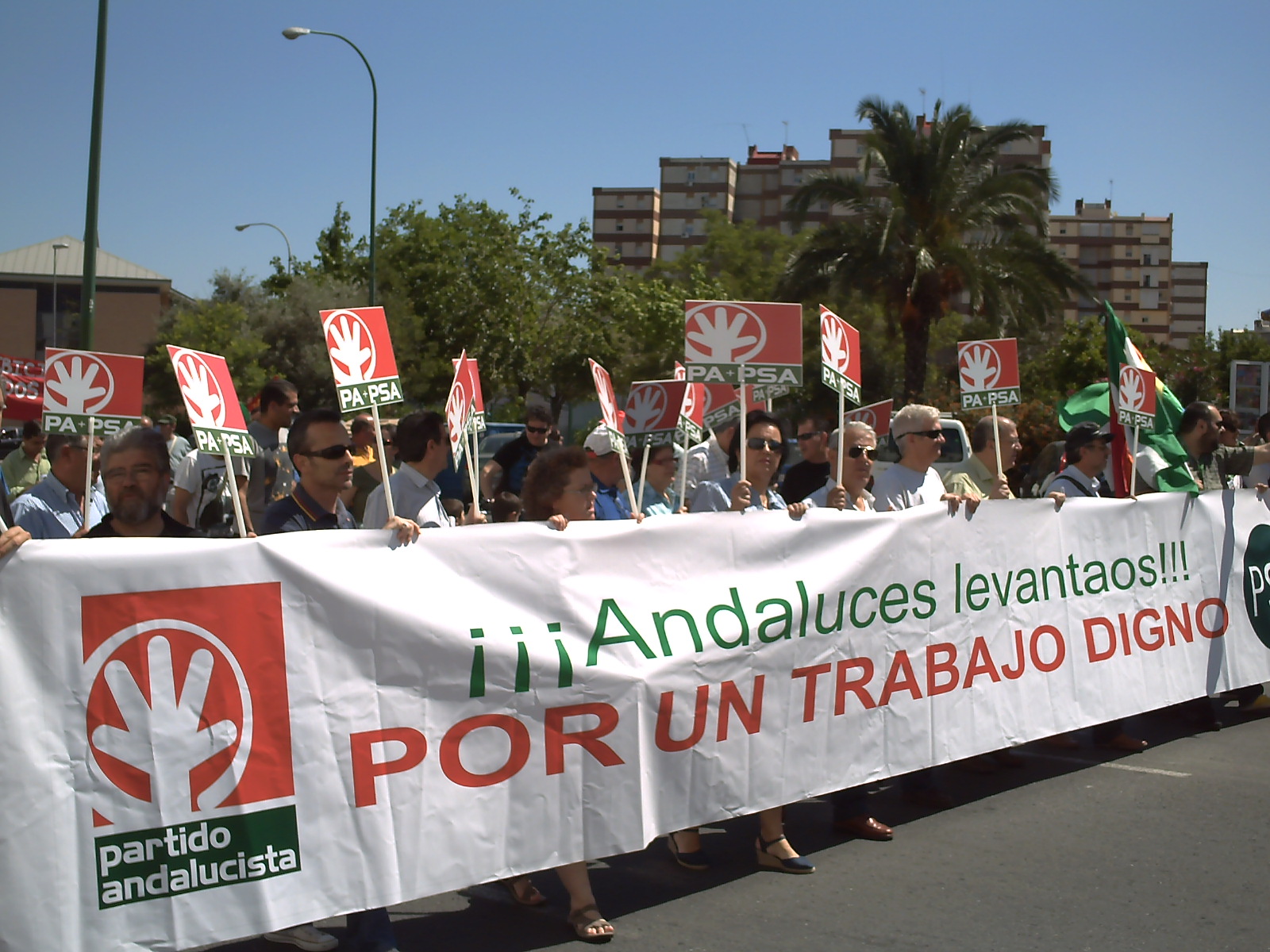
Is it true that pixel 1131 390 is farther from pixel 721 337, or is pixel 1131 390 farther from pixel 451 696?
pixel 451 696

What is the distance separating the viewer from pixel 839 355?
6.07 m

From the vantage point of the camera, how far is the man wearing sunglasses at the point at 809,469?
9195 mm

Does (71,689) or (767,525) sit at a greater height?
(767,525)

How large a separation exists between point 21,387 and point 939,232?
17648mm

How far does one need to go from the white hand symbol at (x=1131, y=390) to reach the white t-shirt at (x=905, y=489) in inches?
65.6

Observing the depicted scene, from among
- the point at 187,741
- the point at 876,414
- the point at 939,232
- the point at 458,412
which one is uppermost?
the point at 939,232

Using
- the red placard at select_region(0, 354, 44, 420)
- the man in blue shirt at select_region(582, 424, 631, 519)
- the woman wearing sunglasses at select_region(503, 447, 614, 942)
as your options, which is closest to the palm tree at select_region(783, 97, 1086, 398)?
the red placard at select_region(0, 354, 44, 420)

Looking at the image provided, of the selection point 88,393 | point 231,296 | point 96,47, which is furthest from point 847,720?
point 231,296

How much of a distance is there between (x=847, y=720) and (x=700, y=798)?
0.85 metres

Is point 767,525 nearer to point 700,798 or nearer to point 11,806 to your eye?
point 700,798

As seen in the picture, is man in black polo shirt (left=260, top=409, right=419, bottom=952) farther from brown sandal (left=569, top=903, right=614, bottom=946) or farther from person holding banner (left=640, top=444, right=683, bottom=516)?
person holding banner (left=640, top=444, right=683, bottom=516)

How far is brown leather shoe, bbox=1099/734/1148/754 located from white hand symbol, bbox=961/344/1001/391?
251cm

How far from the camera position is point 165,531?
4.18 metres

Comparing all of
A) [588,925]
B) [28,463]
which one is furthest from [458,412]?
[28,463]
